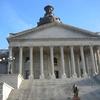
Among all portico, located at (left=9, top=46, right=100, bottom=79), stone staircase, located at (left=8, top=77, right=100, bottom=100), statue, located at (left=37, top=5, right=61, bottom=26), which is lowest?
stone staircase, located at (left=8, top=77, right=100, bottom=100)

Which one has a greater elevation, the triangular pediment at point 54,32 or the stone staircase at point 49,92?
the triangular pediment at point 54,32

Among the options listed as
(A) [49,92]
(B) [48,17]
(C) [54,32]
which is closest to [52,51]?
(C) [54,32]

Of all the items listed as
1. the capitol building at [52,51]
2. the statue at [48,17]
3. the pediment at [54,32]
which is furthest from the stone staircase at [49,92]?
the statue at [48,17]

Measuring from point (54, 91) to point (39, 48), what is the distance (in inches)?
841

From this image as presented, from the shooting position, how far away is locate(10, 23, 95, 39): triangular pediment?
51562mm

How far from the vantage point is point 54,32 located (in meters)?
52.5

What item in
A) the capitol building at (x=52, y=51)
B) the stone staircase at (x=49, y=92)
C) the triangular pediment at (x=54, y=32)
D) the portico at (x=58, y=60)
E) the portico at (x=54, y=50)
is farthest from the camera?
the portico at (x=58, y=60)

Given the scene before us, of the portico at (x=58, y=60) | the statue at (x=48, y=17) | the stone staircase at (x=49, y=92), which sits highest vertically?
the statue at (x=48, y=17)

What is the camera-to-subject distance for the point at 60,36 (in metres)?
52.1

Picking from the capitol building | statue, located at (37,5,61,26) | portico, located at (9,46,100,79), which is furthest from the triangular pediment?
statue, located at (37,5,61,26)

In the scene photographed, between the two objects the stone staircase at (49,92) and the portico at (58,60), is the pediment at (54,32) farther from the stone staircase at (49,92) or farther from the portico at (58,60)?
the stone staircase at (49,92)

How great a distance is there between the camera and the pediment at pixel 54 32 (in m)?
51.6

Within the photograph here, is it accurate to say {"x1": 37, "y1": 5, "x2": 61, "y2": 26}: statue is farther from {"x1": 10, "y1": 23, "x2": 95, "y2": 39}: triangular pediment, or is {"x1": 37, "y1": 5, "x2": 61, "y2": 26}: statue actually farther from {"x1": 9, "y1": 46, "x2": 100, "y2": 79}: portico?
{"x1": 9, "y1": 46, "x2": 100, "y2": 79}: portico

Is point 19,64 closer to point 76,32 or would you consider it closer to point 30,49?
point 30,49
